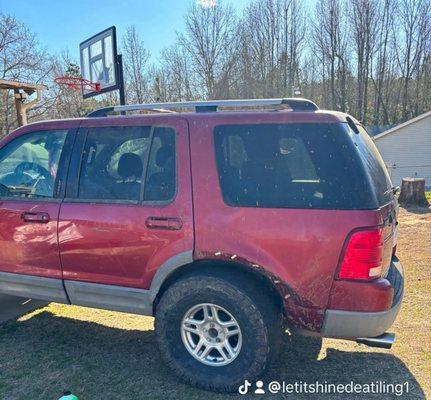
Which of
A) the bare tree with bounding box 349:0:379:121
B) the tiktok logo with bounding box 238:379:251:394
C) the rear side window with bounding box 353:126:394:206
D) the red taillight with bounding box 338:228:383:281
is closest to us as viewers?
the red taillight with bounding box 338:228:383:281

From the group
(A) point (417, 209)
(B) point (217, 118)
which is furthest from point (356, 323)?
(A) point (417, 209)

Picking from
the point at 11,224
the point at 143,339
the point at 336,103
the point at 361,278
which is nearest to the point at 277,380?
the point at 361,278

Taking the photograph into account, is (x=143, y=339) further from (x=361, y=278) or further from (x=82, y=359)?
(x=361, y=278)

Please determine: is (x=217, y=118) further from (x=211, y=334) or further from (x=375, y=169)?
(x=211, y=334)

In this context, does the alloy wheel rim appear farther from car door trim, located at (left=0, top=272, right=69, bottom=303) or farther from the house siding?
A: the house siding

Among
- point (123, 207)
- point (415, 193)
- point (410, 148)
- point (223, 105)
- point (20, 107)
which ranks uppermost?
point (20, 107)

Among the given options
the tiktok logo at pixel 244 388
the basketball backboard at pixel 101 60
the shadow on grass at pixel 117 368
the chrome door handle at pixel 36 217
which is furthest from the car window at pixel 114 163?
the basketball backboard at pixel 101 60

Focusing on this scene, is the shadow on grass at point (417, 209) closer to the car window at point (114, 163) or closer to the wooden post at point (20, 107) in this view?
the car window at point (114, 163)

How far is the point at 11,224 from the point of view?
334 cm

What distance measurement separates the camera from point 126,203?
2943 mm

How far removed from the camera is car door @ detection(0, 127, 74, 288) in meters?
3.21

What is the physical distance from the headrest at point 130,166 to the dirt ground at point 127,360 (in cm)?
150

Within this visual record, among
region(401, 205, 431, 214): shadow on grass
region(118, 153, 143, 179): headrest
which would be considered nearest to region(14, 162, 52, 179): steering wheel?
region(118, 153, 143, 179): headrest

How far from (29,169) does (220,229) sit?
1.89m
